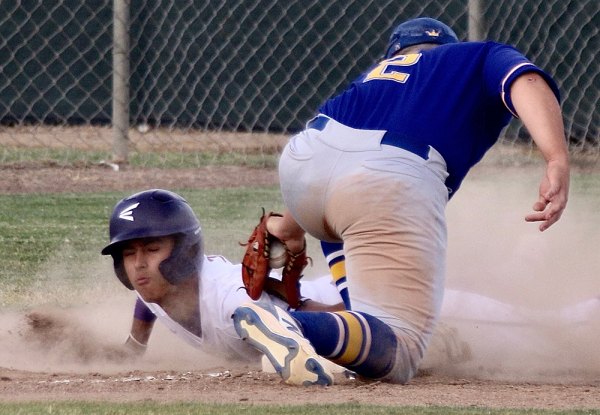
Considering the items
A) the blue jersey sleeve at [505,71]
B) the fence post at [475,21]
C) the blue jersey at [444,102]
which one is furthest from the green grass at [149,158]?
the blue jersey sleeve at [505,71]

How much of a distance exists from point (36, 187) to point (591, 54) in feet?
15.0

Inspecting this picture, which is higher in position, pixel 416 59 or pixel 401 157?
pixel 416 59

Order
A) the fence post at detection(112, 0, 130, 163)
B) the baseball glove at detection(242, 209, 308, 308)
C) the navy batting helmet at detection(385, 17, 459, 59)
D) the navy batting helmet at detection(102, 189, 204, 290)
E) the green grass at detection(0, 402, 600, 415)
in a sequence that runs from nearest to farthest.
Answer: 1. the green grass at detection(0, 402, 600, 415)
2. the navy batting helmet at detection(385, 17, 459, 59)
3. the baseball glove at detection(242, 209, 308, 308)
4. the navy batting helmet at detection(102, 189, 204, 290)
5. the fence post at detection(112, 0, 130, 163)

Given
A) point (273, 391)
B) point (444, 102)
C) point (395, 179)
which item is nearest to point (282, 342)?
point (273, 391)

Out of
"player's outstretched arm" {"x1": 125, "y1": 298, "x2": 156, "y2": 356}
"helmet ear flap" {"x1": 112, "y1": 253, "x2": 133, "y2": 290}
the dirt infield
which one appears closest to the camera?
the dirt infield

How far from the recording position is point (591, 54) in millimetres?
10172

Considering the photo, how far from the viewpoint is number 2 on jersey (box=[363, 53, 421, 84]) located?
3736mm

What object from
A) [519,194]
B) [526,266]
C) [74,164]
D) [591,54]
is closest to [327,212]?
[526,266]

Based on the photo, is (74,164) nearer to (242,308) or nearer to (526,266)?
(526,266)

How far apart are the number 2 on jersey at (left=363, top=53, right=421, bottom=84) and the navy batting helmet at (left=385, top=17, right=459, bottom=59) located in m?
0.23

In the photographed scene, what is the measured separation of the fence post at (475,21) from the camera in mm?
9289

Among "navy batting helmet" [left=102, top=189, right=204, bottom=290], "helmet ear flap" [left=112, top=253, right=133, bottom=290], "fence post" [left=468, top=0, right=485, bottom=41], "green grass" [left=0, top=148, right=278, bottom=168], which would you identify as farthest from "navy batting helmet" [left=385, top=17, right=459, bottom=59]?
"green grass" [left=0, top=148, right=278, bottom=168]

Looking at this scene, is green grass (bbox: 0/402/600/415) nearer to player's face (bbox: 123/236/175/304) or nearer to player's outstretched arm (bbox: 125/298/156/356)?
player's face (bbox: 123/236/175/304)

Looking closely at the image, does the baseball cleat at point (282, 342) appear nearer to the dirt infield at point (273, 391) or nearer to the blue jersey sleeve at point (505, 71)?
the dirt infield at point (273, 391)
